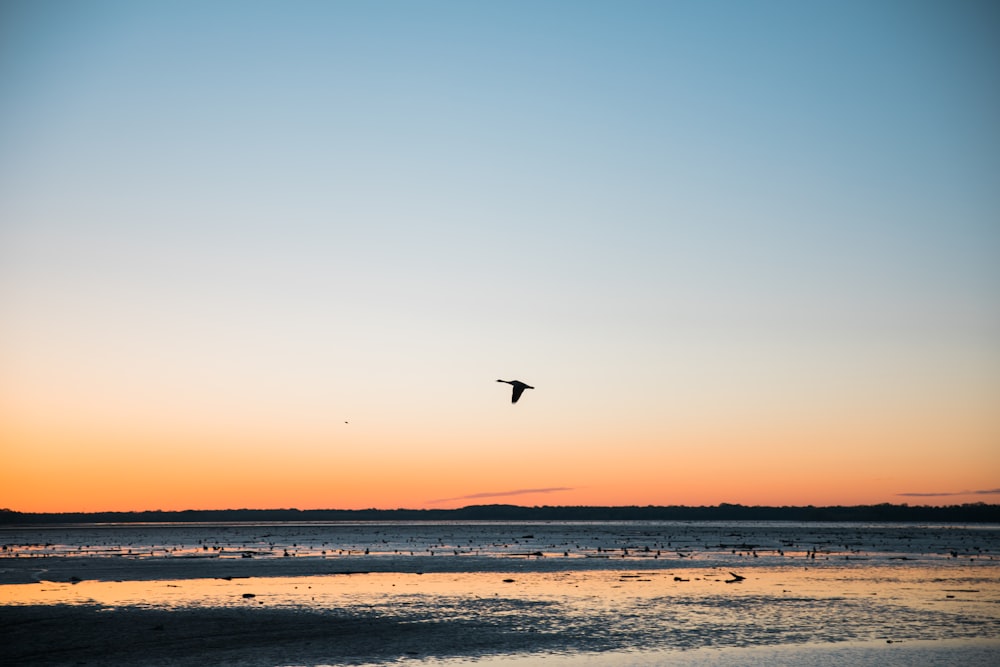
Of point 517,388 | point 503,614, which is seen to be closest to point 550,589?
point 503,614

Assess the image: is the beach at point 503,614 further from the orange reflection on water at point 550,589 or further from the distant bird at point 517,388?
the distant bird at point 517,388

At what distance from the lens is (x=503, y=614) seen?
31.8 m

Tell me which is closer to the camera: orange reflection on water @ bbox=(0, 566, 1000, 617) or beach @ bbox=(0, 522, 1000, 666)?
beach @ bbox=(0, 522, 1000, 666)

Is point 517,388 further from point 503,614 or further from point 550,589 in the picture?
point 550,589

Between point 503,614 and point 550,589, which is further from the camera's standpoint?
point 550,589

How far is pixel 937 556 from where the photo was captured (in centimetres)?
6397

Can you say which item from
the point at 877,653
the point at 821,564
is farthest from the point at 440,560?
the point at 877,653

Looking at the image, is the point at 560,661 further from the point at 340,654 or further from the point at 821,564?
the point at 821,564

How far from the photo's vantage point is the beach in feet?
79.3

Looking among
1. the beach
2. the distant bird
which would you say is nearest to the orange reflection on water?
the beach

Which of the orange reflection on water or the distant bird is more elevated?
the distant bird

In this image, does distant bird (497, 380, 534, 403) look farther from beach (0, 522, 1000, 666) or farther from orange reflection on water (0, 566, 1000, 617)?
orange reflection on water (0, 566, 1000, 617)

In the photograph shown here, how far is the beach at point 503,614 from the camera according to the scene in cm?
2417

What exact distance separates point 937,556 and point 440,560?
36.7 metres
